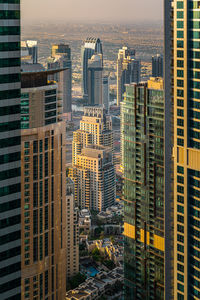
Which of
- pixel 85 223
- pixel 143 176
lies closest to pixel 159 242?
pixel 143 176

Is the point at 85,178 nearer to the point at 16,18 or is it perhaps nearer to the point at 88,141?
the point at 88,141

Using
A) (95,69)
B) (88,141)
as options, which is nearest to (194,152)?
(88,141)

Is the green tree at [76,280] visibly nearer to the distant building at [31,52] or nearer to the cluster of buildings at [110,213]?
the cluster of buildings at [110,213]

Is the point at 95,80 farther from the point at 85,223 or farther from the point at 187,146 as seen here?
the point at 187,146

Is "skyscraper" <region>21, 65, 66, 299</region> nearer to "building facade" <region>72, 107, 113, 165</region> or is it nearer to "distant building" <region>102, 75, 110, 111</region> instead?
"building facade" <region>72, 107, 113, 165</region>

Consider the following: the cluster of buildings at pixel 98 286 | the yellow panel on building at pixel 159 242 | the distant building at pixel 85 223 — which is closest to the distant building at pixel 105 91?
the distant building at pixel 85 223

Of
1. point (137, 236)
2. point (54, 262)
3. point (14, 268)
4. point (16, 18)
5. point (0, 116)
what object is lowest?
point (54, 262)
